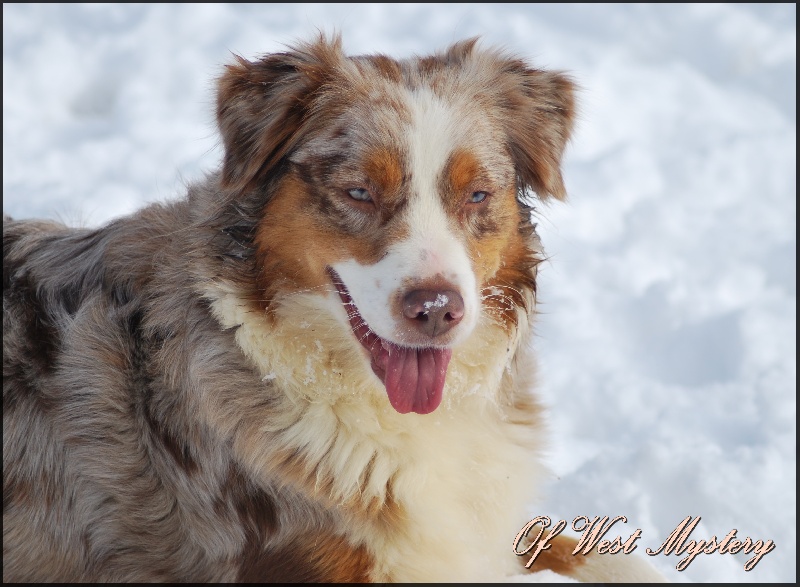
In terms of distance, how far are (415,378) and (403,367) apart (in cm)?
7

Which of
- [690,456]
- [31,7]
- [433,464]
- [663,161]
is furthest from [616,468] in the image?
[31,7]

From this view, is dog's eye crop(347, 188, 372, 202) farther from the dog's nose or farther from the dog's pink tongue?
the dog's pink tongue

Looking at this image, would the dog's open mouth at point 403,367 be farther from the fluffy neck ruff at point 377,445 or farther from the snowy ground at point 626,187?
the snowy ground at point 626,187

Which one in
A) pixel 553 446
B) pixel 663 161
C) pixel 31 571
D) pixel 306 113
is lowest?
pixel 31 571

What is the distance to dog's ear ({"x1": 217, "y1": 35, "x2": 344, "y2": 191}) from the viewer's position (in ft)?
12.6

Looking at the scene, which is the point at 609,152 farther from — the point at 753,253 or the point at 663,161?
the point at 753,253

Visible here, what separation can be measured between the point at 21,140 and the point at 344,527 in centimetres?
617

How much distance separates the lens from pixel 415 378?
3.72 meters

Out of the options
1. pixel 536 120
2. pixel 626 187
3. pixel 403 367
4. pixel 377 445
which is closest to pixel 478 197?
pixel 536 120

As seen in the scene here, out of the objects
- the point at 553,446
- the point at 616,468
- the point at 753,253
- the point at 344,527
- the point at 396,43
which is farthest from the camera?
the point at 396,43

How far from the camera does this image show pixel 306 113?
3.90 meters

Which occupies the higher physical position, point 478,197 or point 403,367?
point 478,197

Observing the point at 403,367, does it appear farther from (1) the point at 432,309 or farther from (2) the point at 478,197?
(2) the point at 478,197

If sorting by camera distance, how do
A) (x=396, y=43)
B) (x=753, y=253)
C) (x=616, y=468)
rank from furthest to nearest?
(x=396, y=43) → (x=753, y=253) → (x=616, y=468)
